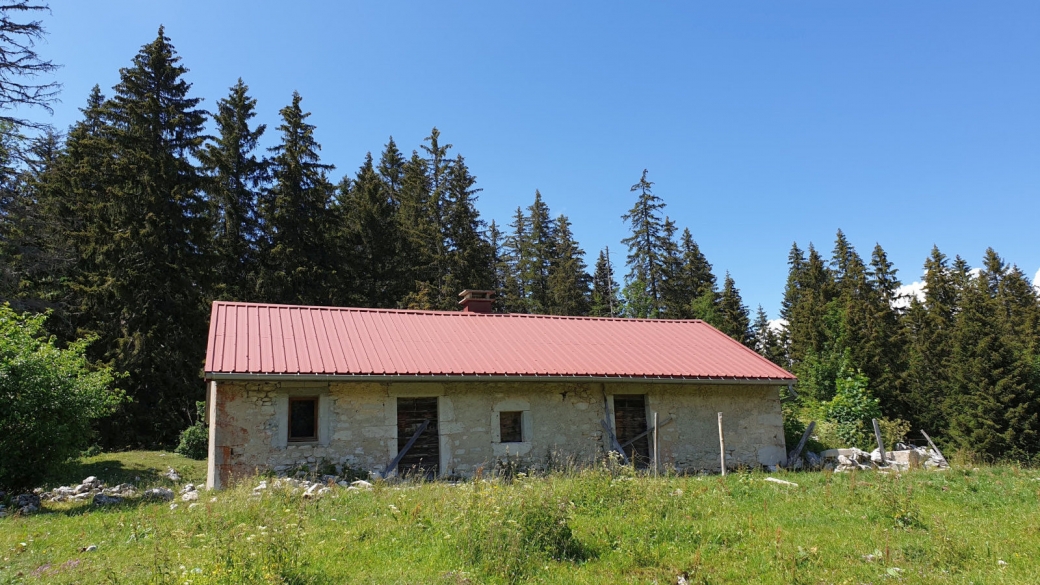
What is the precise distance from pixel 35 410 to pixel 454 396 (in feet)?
24.2

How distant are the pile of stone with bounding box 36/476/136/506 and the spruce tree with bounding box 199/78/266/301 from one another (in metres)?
15.0

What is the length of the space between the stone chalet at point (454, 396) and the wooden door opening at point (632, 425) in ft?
0.10

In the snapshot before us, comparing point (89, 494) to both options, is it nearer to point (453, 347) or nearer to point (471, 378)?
point (471, 378)

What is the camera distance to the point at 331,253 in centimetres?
3036

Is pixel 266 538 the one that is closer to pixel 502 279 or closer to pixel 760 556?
pixel 760 556

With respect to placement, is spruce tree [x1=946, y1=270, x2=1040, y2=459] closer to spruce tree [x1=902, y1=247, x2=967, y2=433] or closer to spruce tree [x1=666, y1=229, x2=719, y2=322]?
spruce tree [x1=902, y1=247, x2=967, y2=433]

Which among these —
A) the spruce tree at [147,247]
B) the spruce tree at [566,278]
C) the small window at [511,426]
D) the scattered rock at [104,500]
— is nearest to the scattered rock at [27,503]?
the scattered rock at [104,500]

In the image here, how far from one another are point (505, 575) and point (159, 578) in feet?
10.6

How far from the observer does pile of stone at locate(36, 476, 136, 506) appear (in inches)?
410

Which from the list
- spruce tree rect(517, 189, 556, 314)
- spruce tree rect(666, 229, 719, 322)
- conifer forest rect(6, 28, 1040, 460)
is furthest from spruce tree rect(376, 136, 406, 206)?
spruce tree rect(666, 229, 719, 322)

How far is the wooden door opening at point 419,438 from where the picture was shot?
43.6 feet

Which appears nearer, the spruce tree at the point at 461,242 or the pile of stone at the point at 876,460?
the pile of stone at the point at 876,460

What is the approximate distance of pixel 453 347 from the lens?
594 inches

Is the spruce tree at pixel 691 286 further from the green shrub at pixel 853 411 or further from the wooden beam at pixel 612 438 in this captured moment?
the wooden beam at pixel 612 438
